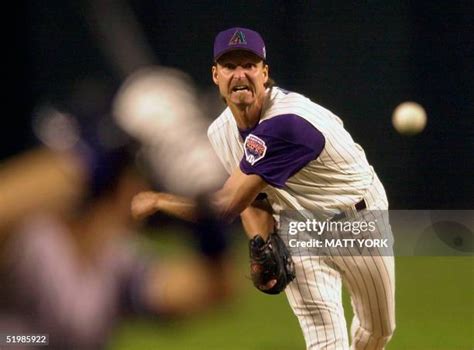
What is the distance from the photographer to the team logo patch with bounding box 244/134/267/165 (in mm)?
2559

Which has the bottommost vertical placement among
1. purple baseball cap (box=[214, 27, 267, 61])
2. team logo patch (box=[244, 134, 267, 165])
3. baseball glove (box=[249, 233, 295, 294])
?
baseball glove (box=[249, 233, 295, 294])

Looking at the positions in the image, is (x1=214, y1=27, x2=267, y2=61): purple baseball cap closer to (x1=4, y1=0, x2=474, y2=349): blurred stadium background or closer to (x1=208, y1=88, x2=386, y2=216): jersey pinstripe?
(x1=208, y1=88, x2=386, y2=216): jersey pinstripe

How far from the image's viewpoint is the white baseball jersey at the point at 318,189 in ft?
8.44

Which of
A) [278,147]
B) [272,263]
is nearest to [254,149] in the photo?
[278,147]

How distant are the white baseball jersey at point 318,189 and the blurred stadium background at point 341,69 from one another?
21.2 inches

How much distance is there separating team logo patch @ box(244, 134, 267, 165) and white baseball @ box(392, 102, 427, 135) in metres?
1.01

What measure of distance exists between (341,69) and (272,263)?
1.00 metres

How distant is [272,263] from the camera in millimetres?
2688

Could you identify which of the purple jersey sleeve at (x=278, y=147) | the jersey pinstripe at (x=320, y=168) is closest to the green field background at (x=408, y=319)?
the jersey pinstripe at (x=320, y=168)

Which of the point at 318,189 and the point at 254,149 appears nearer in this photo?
the point at 254,149

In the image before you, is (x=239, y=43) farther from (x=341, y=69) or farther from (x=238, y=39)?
(x=341, y=69)

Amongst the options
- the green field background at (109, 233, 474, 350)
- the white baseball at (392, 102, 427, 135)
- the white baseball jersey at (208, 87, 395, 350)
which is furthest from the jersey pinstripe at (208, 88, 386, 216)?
the white baseball at (392, 102, 427, 135)

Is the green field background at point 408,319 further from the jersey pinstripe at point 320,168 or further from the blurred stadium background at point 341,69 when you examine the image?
the jersey pinstripe at point 320,168

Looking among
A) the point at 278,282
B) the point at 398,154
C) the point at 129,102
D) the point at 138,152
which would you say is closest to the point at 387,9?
the point at 398,154
